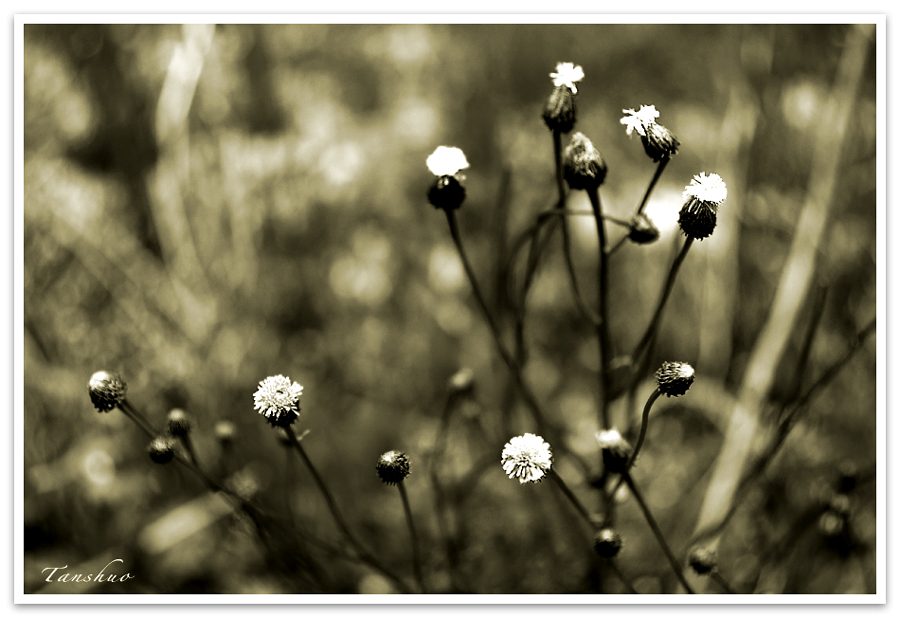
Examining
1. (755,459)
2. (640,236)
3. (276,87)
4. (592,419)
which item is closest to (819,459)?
(755,459)

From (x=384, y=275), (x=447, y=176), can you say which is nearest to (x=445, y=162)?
(x=447, y=176)

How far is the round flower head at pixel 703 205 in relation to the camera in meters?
0.35

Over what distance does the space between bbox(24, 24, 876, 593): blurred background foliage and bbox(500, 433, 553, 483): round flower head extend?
0.77 feet

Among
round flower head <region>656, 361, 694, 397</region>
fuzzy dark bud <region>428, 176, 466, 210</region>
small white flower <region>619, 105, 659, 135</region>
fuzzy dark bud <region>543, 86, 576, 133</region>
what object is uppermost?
fuzzy dark bud <region>543, 86, 576, 133</region>

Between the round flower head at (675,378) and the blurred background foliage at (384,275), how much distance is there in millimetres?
276

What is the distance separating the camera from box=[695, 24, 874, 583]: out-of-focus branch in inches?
25.4

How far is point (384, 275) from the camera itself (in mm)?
715

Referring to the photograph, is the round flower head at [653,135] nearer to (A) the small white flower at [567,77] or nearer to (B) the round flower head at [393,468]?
(A) the small white flower at [567,77]

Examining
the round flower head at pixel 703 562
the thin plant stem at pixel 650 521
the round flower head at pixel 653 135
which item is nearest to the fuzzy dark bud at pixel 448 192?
the round flower head at pixel 653 135

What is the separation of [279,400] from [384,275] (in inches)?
13.5

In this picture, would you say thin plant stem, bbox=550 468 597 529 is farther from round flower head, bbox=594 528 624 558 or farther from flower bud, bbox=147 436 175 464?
flower bud, bbox=147 436 175 464

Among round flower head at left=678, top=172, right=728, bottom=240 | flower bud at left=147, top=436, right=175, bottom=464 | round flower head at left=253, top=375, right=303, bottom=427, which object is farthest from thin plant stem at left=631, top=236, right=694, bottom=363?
flower bud at left=147, top=436, right=175, bottom=464

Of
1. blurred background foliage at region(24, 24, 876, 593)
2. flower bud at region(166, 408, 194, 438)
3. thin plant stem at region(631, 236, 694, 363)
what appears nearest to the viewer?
thin plant stem at region(631, 236, 694, 363)

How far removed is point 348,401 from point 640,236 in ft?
1.37
